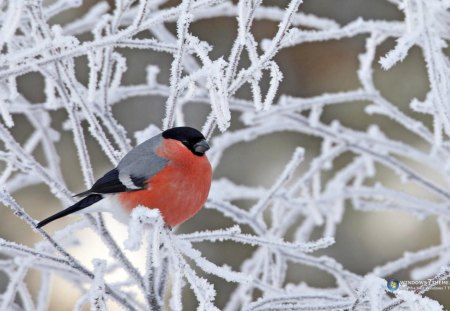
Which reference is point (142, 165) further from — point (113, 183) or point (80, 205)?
point (80, 205)

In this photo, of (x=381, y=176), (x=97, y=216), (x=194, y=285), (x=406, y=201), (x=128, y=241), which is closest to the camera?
(x=128, y=241)

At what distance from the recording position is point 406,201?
3438 mm

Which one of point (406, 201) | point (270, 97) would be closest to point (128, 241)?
point (270, 97)

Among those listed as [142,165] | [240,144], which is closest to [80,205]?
[142,165]

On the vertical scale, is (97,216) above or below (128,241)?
above

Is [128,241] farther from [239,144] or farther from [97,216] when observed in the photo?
[239,144]

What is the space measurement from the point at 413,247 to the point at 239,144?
1.85 metres

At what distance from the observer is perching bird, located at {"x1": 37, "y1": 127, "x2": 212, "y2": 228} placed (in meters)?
2.54

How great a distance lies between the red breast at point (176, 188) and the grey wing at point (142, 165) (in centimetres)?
2

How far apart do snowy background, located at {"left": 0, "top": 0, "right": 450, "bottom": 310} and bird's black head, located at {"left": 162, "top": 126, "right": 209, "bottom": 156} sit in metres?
0.17

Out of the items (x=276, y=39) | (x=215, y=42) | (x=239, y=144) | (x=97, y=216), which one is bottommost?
(x=97, y=216)

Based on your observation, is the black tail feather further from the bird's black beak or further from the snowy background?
the bird's black beak

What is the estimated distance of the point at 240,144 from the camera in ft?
24.1
